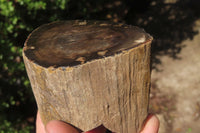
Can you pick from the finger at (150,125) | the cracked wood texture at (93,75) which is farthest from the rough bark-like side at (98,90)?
the finger at (150,125)

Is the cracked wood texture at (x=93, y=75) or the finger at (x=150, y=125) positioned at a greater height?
the cracked wood texture at (x=93, y=75)

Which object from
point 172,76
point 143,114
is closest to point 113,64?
point 143,114

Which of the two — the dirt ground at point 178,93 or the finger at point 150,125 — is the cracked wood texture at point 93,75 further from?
the dirt ground at point 178,93

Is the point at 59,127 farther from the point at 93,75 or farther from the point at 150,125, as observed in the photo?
the point at 150,125

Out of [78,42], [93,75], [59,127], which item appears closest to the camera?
[93,75]

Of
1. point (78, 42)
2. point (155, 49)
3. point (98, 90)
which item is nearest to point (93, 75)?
point (98, 90)

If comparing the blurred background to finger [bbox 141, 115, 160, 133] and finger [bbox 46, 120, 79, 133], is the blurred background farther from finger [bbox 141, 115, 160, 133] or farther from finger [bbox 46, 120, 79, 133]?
finger [bbox 141, 115, 160, 133]
